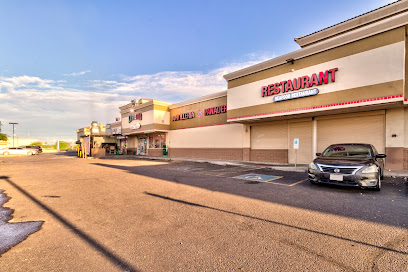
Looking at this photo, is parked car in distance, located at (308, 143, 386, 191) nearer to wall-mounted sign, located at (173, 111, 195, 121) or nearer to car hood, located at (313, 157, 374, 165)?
car hood, located at (313, 157, 374, 165)

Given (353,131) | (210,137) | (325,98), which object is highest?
(325,98)

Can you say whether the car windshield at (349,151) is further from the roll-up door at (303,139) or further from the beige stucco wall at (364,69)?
the roll-up door at (303,139)

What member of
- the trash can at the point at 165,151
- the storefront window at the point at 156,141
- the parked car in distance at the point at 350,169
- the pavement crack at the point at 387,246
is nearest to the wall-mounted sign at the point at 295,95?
the parked car in distance at the point at 350,169

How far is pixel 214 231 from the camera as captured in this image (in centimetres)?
388

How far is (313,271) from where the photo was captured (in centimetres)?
261

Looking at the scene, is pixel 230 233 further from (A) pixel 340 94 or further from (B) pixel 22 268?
(A) pixel 340 94

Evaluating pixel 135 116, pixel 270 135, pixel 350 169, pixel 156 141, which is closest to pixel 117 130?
pixel 135 116

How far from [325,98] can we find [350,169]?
22.9ft

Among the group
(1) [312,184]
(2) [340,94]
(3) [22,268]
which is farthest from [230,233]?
(2) [340,94]

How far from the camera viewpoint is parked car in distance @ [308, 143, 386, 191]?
6504 mm

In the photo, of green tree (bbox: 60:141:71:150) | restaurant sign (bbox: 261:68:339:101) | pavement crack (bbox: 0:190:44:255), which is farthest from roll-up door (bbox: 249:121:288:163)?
green tree (bbox: 60:141:71:150)

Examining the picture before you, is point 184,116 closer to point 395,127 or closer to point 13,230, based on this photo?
point 395,127

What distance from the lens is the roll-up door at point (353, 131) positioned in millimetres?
12039

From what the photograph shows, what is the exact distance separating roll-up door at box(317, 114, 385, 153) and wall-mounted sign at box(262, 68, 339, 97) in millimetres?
3136
